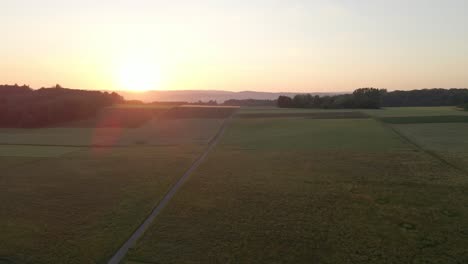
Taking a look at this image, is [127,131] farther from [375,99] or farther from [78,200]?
[375,99]

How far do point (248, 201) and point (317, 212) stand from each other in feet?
13.8

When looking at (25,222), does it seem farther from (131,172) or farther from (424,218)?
(424,218)

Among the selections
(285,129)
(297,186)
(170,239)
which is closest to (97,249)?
(170,239)

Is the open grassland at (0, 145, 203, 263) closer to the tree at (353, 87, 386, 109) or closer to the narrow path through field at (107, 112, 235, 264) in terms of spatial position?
the narrow path through field at (107, 112, 235, 264)

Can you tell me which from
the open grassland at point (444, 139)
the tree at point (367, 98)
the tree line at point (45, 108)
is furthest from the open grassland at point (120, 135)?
the tree at point (367, 98)

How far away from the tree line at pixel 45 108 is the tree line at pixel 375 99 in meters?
53.4

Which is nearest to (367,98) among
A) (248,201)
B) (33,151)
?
(248,201)

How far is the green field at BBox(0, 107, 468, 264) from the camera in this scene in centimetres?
1409

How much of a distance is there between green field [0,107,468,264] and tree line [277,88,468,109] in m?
48.7

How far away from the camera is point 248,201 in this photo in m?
20.0

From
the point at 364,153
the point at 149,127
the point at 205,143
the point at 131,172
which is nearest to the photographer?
the point at 131,172

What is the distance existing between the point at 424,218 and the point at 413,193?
406 centimetres

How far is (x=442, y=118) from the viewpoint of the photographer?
53.3 m

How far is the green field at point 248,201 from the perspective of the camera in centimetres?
Answer: 1409
